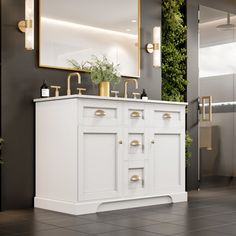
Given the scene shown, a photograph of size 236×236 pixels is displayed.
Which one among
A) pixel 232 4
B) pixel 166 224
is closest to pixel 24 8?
pixel 166 224

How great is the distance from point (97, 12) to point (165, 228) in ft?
7.68

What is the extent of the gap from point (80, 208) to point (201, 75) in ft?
9.20

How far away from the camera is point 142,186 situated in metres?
4.39

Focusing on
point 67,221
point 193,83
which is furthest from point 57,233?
point 193,83

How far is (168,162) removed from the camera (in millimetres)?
4625

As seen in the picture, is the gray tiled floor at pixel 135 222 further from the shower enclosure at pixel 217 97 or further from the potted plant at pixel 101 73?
the shower enclosure at pixel 217 97

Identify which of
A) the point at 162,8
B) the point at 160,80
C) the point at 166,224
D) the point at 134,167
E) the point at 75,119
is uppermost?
the point at 162,8

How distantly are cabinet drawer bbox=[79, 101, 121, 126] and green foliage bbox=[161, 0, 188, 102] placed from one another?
5.44ft

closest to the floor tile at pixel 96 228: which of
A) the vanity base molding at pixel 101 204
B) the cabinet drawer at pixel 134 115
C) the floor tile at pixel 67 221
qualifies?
the floor tile at pixel 67 221

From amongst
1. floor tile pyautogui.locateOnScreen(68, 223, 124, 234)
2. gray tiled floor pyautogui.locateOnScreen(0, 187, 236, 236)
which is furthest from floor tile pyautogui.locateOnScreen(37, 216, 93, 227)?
floor tile pyautogui.locateOnScreen(68, 223, 124, 234)

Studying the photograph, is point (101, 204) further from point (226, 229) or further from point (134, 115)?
point (226, 229)

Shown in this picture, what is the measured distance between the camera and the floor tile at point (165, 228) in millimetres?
3238

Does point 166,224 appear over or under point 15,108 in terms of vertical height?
under

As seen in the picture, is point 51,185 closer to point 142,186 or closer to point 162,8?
point 142,186
